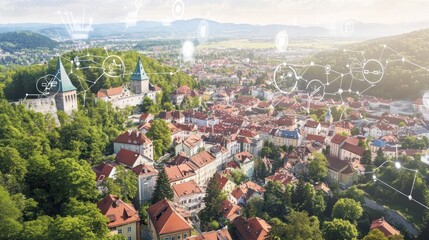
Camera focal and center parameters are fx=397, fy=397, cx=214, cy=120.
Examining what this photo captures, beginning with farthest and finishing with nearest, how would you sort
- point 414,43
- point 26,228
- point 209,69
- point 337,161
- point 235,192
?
1. point 209,69
2. point 414,43
3. point 337,161
4. point 235,192
5. point 26,228

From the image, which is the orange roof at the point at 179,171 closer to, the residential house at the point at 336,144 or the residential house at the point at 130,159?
the residential house at the point at 130,159

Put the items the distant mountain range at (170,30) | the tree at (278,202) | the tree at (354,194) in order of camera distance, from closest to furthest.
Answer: the tree at (278,202), the tree at (354,194), the distant mountain range at (170,30)

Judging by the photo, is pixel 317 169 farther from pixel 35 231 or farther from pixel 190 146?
pixel 35 231

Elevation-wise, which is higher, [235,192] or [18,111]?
[18,111]

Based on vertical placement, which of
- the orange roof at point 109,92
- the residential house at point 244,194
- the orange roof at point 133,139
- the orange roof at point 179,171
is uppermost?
the orange roof at point 109,92

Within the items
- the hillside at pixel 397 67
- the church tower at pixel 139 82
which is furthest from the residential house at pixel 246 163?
the hillside at pixel 397 67

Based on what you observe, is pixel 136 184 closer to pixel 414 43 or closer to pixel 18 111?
pixel 18 111

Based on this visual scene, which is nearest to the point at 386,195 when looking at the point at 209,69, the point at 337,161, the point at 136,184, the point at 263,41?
the point at 337,161
